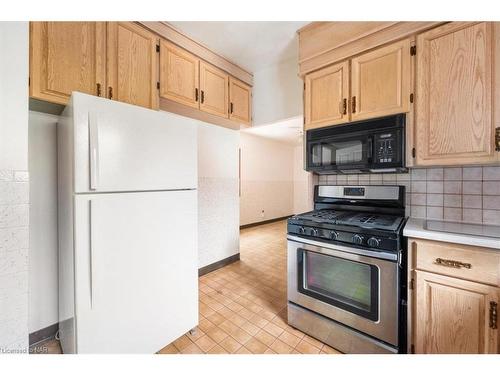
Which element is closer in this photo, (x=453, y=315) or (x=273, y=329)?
(x=453, y=315)

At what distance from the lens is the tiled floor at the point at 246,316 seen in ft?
4.69

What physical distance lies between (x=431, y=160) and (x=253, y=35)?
1.82 meters

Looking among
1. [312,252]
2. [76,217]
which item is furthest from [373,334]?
[76,217]

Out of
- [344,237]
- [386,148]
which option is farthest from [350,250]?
[386,148]

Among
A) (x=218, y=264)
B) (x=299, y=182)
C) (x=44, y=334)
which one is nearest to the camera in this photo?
(x=44, y=334)

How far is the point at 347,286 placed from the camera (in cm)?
138

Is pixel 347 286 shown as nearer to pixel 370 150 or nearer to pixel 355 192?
pixel 355 192

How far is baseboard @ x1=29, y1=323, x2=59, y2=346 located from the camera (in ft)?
4.79

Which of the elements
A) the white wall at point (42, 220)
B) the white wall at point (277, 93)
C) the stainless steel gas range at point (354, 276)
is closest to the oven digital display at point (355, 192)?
the stainless steel gas range at point (354, 276)

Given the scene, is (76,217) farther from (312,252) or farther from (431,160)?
(431,160)

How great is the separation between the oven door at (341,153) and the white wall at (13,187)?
1.86 m

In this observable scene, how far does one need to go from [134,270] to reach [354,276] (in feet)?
4.41

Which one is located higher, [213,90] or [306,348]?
[213,90]

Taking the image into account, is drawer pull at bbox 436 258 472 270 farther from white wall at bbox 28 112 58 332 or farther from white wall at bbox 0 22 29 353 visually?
white wall at bbox 28 112 58 332
